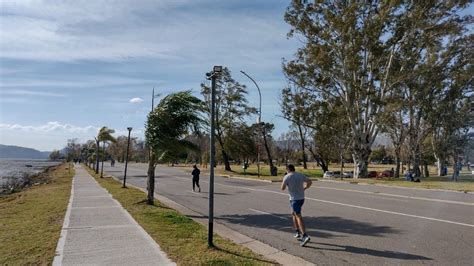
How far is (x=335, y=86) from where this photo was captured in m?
40.8

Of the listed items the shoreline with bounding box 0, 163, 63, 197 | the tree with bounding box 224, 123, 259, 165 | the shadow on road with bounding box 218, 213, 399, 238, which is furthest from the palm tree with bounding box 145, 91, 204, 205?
the tree with bounding box 224, 123, 259, 165

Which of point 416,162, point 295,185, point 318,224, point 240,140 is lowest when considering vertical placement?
point 318,224

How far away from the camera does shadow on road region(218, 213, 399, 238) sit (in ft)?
34.5

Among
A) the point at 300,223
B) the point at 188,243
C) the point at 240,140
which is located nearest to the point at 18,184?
the point at 240,140

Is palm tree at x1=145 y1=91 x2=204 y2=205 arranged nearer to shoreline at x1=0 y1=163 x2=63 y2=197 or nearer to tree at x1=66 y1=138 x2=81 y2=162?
shoreline at x1=0 y1=163 x2=63 y2=197

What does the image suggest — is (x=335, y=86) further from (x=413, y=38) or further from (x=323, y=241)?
(x=323, y=241)

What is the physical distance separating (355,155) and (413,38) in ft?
36.5

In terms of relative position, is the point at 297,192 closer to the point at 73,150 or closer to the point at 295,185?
the point at 295,185

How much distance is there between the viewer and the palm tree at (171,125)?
627 inches

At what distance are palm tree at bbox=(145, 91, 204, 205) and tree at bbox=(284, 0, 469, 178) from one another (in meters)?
23.4

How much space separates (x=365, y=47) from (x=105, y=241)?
32.3 m

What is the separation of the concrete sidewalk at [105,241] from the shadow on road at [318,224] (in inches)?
125

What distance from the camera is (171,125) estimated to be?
16000 millimetres

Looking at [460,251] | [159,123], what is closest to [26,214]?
[159,123]
